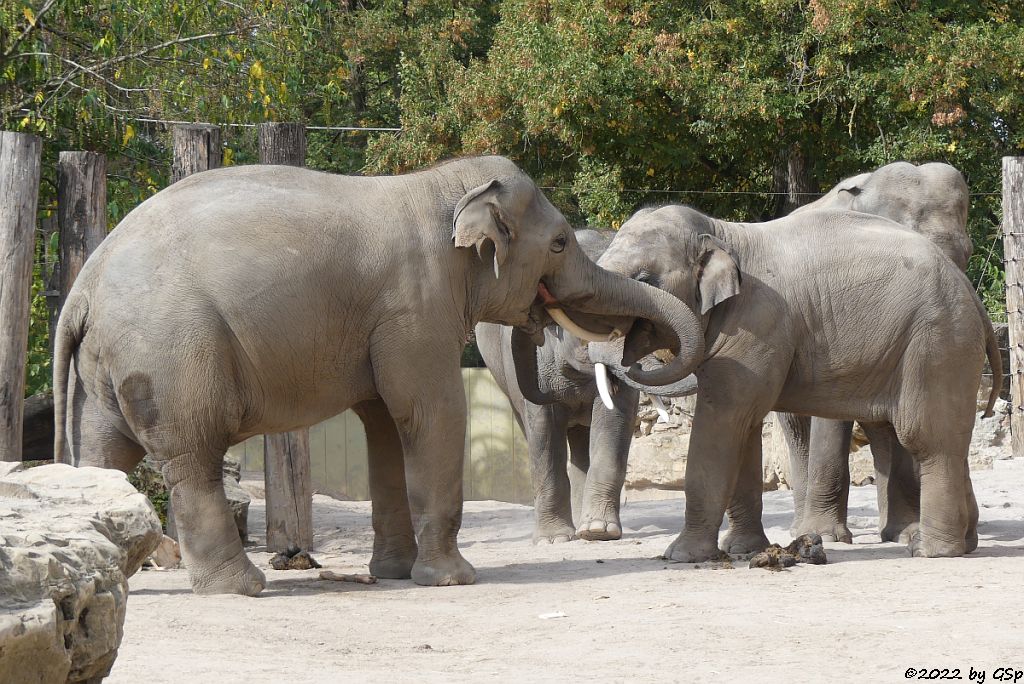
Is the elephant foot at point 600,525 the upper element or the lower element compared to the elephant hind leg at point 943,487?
lower

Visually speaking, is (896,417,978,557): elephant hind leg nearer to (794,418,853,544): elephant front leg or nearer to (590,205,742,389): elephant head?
(794,418,853,544): elephant front leg

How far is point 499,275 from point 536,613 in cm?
176

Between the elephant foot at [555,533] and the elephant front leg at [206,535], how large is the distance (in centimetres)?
301

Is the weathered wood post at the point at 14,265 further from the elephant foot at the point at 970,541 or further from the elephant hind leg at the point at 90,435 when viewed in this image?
the elephant foot at the point at 970,541

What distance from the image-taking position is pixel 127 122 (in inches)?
471

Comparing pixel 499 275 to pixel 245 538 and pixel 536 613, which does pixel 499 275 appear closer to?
pixel 536 613

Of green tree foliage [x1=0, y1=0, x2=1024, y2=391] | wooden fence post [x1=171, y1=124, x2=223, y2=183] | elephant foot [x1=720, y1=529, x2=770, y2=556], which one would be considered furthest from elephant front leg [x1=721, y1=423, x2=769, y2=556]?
green tree foliage [x1=0, y1=0, x2=1024, y2=391]

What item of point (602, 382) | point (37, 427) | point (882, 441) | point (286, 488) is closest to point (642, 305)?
point (602, 382)

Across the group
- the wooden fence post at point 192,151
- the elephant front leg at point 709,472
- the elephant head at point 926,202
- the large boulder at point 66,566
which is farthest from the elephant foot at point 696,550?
the large boulder at point 66,566

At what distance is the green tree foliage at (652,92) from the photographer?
41.8ft

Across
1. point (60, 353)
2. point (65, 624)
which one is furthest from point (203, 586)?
point (65, 624)

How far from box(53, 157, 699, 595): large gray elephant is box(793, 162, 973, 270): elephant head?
2.72 metres

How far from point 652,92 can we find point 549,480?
8.61 meters

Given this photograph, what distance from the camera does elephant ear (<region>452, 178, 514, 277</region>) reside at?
6.76 meters
